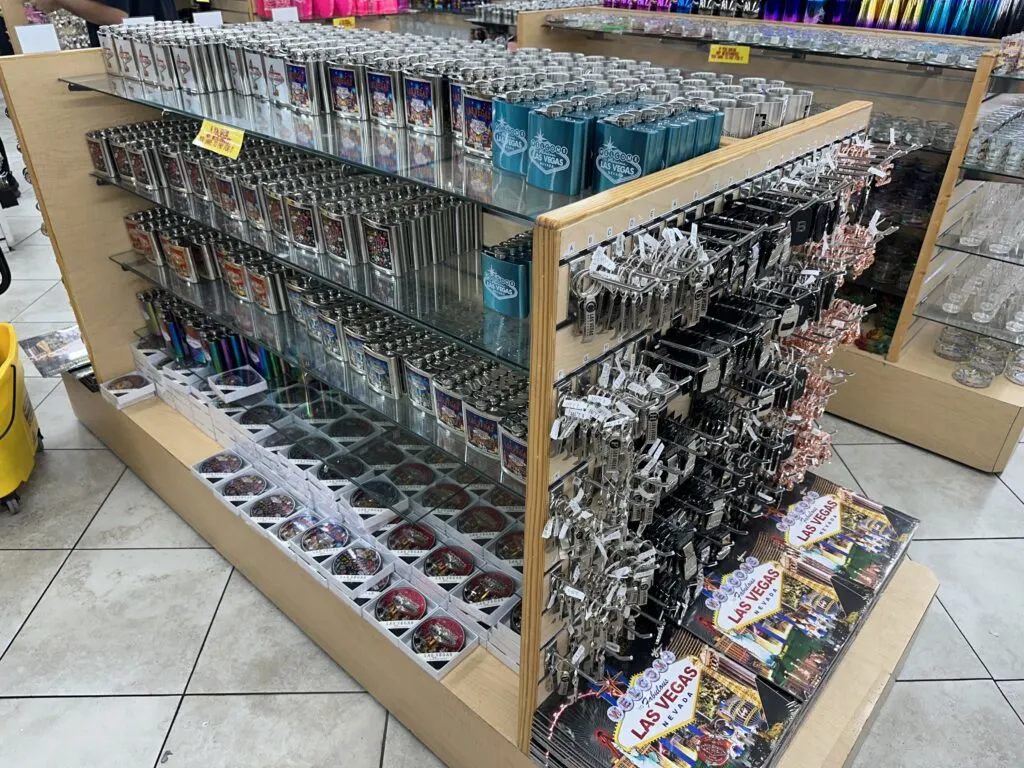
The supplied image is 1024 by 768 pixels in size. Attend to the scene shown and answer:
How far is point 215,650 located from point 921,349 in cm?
292

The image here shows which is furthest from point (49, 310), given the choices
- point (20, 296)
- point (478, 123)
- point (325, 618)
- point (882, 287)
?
point (882, 287)

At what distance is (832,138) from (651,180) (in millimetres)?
709

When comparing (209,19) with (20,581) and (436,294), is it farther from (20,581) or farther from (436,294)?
(20,581)

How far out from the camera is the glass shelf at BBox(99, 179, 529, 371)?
55.9 inches

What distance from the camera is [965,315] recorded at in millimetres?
2943

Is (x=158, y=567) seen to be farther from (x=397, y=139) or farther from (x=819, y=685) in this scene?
(x=819, y=685)

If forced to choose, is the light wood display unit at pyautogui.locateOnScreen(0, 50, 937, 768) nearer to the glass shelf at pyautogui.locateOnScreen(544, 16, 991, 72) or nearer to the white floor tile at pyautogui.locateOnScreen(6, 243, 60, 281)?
the glass shelf at pyautogui.locateOnScreen(544, 16, 991, 72)

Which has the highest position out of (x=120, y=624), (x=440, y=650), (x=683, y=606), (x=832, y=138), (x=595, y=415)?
(x=832, y=138)

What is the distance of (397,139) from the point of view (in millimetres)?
1593

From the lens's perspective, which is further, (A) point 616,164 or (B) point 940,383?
(B) point 940,383

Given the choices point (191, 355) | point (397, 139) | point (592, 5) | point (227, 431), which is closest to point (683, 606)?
point (397, 139)

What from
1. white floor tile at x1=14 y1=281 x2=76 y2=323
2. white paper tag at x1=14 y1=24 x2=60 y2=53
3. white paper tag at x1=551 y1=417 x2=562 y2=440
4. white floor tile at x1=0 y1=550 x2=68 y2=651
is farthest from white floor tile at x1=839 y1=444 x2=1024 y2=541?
white floor tile at x1=14 y1=281 x2=76 y2=323

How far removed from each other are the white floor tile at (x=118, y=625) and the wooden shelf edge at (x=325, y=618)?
0.16 meters

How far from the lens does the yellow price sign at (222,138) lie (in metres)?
1.74
